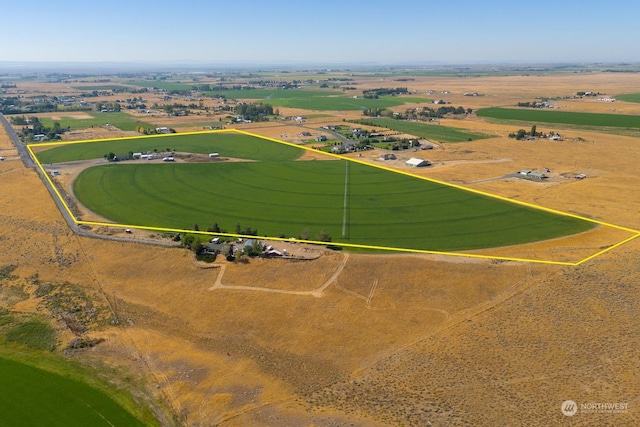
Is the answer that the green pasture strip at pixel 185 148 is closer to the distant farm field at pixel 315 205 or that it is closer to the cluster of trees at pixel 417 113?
the distant farm field at pixel 315 205

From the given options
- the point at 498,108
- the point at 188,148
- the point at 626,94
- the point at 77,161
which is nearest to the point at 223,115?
the point at 188,148

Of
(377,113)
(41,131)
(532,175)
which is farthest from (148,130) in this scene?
(532,175)

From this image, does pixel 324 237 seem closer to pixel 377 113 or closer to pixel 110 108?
pixel 377 113

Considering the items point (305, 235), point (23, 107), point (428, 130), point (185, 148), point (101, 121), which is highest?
point (23, 107)


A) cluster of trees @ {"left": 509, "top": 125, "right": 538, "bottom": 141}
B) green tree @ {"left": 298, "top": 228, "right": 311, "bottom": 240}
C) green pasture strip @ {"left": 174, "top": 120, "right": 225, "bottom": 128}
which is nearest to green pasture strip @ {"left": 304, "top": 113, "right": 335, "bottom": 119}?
green pasture strip @ {"left": 174, "top": 120, "right": 225, "bottom": 128}

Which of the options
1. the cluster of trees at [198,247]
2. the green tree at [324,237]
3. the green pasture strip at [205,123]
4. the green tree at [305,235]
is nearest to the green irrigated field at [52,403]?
the cluster of trees at [198,247]

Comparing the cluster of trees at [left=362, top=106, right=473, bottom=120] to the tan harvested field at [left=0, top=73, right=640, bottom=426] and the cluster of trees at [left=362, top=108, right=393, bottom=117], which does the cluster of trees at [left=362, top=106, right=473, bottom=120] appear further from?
the tan harvested field at [left=0, top=73, right=640, bottom=426]

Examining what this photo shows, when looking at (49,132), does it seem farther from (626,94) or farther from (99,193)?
(626,94)
